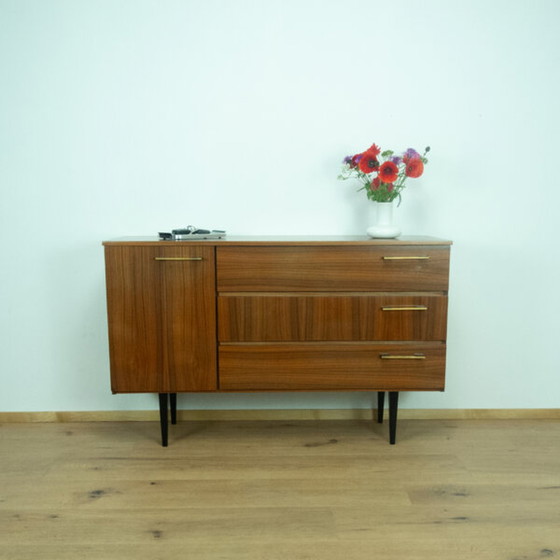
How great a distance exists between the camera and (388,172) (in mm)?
2088

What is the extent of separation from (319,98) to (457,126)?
0.63 m

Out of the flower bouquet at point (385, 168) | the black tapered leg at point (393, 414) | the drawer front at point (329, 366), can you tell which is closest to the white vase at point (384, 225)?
the flower bouquet at point (385, 168)

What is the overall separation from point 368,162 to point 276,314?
28.2 inches

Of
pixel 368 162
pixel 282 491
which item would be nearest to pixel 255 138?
pixel 368 162

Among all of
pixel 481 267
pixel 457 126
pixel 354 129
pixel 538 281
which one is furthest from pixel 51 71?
pixel 538 281

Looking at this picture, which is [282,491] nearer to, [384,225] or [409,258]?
[409,258]

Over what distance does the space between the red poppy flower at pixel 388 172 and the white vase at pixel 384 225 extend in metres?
0.11

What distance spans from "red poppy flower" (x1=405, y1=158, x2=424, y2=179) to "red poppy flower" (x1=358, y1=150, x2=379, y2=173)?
0.42 feet

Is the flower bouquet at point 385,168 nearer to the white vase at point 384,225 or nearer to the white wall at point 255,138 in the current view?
the white vase at point 384,225

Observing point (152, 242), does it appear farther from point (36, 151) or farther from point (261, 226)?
point (36, 151)

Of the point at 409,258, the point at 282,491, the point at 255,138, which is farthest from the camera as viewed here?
the point at 255,138

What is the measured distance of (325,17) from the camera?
228cm

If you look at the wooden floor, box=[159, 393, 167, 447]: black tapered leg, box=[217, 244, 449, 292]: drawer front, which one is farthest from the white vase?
box=[159, 393, 167, 447]: black tapered leg

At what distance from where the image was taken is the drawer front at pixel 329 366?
81.2 inches
